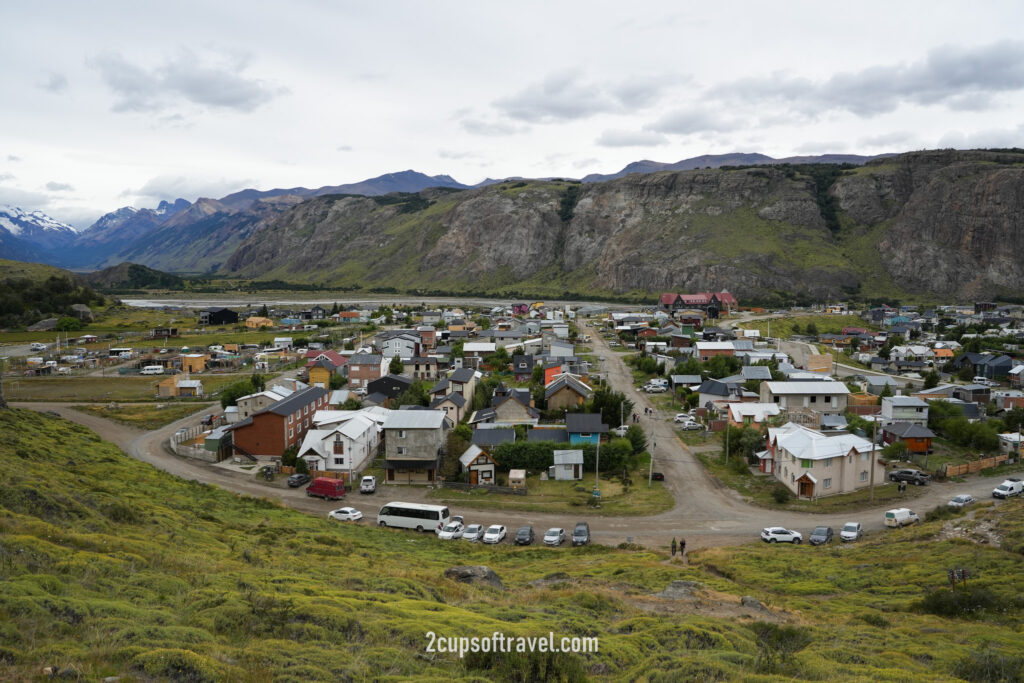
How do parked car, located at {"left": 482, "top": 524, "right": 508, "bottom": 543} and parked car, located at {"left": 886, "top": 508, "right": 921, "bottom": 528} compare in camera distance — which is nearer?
parked car, located at {"left": 482, "top": 524, "right": 508, "bottom": 543}

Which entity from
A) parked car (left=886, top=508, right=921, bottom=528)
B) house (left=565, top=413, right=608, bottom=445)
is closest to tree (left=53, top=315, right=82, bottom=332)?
house (left=565, top=413, right=608, bottom=445)

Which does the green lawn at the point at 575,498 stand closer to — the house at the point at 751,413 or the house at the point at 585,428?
the house at the point at 585,428

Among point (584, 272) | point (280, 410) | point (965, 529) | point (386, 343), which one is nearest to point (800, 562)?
point (965, 529)

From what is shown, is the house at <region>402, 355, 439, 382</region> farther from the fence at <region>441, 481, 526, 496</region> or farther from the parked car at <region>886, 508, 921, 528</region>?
the parked car at <region>886, 508, 921, 528</region>

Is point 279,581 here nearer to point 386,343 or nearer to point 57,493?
point 57,493

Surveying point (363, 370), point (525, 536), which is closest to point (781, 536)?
point (525, 536)

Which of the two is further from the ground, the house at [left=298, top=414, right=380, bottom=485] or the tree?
the tree
